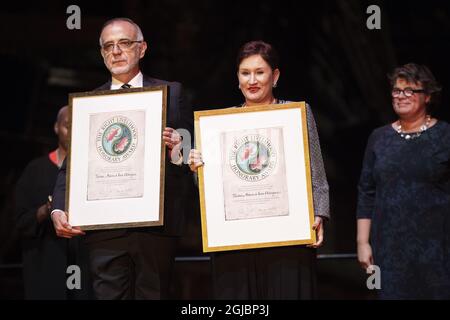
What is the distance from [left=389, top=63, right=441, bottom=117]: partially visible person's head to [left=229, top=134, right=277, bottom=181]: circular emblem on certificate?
779 mm

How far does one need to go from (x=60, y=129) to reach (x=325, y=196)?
1.82m

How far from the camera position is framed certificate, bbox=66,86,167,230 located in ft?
9.08

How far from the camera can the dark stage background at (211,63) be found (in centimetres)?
530

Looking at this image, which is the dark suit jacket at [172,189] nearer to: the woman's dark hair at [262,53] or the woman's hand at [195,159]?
the woman's hand at [195,159]

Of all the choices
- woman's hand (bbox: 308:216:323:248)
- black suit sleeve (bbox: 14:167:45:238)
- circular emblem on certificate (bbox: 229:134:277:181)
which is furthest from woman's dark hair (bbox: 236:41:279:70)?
black suit sleeve (bbox: 14:167:45:238)

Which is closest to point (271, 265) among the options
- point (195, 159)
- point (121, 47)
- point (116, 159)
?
point (195, 159)

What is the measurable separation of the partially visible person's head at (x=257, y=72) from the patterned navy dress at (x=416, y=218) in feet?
2.43

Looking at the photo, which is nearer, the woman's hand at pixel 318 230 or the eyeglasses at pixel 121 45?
the woman's hand at pixel 318 230

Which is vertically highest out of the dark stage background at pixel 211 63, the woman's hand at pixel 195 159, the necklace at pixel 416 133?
the dark stage background at pixel 211 63

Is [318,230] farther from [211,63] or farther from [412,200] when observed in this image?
[211,63]

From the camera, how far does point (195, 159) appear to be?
274 cm

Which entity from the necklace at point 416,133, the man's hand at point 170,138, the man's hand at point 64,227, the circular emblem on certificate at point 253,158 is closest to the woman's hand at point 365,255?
the necklace at point 416,133
